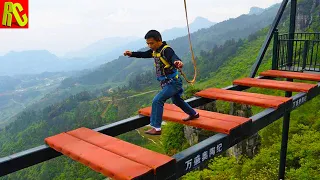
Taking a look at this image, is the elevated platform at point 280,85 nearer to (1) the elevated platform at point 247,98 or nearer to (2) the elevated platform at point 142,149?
(2) the elevated platform at point 142,149

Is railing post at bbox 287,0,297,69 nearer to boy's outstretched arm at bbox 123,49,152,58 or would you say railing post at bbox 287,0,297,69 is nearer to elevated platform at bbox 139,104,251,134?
elevated platform at bbox 139,104,251,134

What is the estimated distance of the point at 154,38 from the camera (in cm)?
380

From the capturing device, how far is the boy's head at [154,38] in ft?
12.4

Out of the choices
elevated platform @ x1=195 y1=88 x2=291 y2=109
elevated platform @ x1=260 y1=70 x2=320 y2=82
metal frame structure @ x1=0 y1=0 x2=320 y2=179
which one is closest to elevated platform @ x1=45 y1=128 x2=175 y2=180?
metal frame structure @ x1=0 y1=0 x2=320 y2=179

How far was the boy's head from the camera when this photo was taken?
3.79 meters

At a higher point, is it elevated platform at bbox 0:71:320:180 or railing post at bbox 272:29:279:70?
railing post at bbox 272:29:279:70

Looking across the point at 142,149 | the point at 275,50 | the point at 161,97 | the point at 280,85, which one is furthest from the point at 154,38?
the point at 275,50

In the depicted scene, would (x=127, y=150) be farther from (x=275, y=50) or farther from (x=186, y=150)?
(x=275, y=50)

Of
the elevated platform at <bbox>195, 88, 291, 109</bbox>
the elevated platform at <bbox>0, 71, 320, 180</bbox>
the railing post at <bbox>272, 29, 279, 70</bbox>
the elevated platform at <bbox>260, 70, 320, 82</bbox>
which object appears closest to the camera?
the elevated platform at <bbox>0, 71, 320, 180</bbox>

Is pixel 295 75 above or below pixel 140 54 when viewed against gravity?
below

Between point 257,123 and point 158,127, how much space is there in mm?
1598

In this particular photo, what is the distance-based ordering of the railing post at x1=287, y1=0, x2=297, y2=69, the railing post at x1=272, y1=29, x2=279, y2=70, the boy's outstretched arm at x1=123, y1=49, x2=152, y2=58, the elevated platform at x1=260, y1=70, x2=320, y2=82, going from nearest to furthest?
the boy's outstretched arm at x1=123, y1=49, x2=152, y2=58 < the elevated platform at x1=260, y1=70, x2=320, y2=82 < the railing post at x1=272, y1=29, x2=279, y2=70 < the railing post at x1=287, y1=0, x2=297, y2=69

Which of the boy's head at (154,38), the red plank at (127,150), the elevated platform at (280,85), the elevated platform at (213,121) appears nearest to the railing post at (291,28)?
the elevated platform at (280,85)

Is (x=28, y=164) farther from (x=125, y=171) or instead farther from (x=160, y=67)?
(x=160, y=67)
